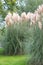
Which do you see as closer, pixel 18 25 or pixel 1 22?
pixel 18 25

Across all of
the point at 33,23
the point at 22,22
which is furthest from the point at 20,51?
the point at 33,23

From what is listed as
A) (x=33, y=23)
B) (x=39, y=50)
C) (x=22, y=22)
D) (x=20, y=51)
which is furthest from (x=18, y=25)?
(x=39, y=50)

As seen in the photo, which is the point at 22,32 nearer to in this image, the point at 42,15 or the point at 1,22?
the point at 42,15

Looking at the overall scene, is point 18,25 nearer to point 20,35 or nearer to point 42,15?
point 20,35

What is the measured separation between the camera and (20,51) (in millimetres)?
8664

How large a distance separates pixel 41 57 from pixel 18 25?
2.71 metres

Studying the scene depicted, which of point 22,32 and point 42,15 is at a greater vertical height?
point 42,15

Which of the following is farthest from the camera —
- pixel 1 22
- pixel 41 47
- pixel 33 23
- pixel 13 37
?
pixel 1 22

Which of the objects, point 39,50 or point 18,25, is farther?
point 18,25

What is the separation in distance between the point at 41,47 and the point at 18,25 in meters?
2.63

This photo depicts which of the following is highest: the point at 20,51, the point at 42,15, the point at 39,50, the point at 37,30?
the point at 42,15

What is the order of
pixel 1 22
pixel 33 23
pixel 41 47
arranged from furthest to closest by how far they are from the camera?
pixel 1 22
pixel 33 23
pixel 41 47

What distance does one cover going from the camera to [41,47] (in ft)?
20.6

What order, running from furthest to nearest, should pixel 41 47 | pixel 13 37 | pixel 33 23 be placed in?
pixel 13 37 → pixel 33 23 → pixel 41 47
